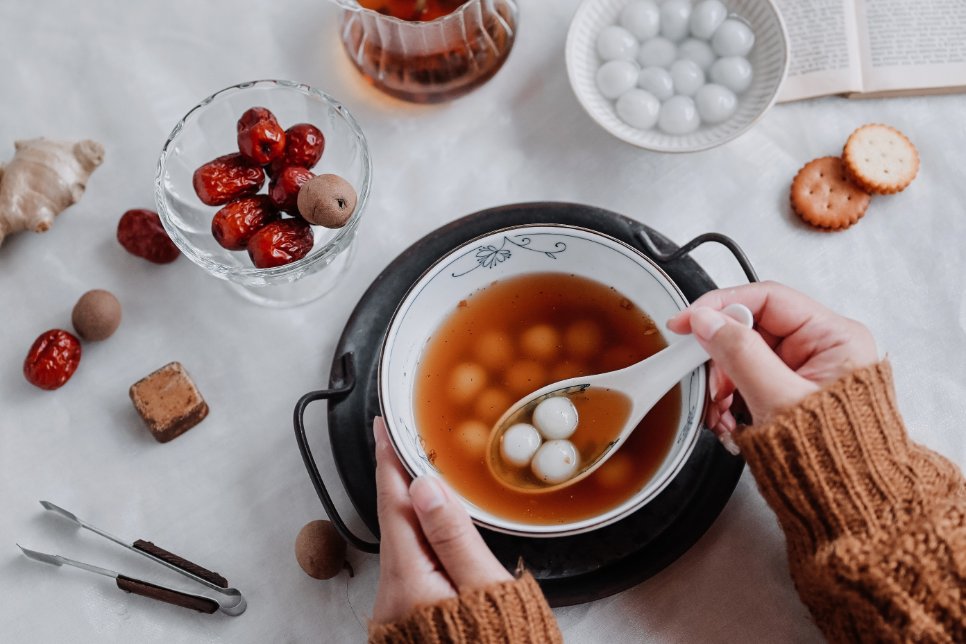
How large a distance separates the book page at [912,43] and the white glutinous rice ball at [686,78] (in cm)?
24

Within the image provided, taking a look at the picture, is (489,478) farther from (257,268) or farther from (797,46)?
(797,46)

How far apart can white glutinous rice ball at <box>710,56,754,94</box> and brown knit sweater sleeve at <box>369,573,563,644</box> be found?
695 mm

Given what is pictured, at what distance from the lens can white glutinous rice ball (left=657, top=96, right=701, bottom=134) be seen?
3.49 feet

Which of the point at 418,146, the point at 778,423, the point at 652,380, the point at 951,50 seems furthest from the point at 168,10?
the point at 951,50

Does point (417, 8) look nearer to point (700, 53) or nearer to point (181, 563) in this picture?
point (700, 53)

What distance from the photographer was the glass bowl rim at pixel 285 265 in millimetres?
967

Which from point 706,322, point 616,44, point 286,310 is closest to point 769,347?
point 706,322

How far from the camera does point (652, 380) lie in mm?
901

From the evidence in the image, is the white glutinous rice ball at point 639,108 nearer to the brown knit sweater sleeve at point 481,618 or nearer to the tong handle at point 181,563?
the brown knit sweater sleeve at point 481,618

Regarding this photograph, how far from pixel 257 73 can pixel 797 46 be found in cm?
75

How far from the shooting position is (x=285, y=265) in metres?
0.96

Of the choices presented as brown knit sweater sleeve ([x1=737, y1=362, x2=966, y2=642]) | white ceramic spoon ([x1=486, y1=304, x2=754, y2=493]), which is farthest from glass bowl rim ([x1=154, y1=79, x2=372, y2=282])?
brown knit sweater sleeve ([x1=737, y1=362, x2=966, y2=642])

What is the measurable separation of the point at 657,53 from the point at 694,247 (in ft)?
1.02

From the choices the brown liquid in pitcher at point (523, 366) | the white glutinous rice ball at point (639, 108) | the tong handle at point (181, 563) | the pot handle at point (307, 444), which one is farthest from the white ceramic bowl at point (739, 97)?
the tong handle at point (181, 563)
